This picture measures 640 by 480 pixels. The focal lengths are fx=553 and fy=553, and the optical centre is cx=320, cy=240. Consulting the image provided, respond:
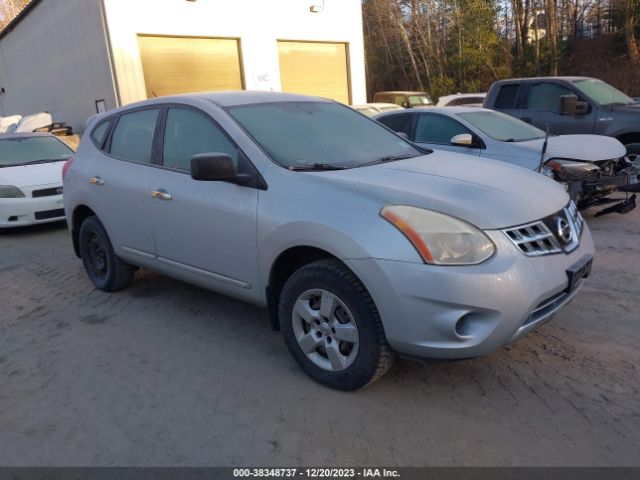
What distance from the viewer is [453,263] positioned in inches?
107

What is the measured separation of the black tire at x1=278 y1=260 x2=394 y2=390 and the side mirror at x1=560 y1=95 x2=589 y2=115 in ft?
21.3

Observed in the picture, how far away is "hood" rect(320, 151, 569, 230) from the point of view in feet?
9.45

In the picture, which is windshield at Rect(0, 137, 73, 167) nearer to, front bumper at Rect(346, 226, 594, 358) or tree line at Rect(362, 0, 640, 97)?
front bumper at Rect(346, 226, 594, 358)

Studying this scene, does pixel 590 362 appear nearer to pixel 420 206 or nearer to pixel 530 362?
pixel 530 362

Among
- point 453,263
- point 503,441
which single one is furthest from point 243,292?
point 503,441

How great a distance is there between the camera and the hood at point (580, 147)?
6.31 meters

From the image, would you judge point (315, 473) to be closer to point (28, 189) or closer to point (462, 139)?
point (462, 139)

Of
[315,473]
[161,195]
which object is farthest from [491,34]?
[315,473]

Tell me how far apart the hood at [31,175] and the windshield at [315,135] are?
5568mm

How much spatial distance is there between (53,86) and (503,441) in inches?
954

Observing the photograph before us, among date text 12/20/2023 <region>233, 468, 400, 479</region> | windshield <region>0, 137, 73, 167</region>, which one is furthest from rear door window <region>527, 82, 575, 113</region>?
windshield <region>0, 137, 73, 167</region>

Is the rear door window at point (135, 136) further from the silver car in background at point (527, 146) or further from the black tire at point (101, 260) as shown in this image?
the silver car in background at point (527, 146)

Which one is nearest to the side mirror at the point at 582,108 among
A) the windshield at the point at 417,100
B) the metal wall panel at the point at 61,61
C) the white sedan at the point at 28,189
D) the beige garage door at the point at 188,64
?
the white sedan at the point at 28,189

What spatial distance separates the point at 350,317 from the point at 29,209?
6708 millimetres
